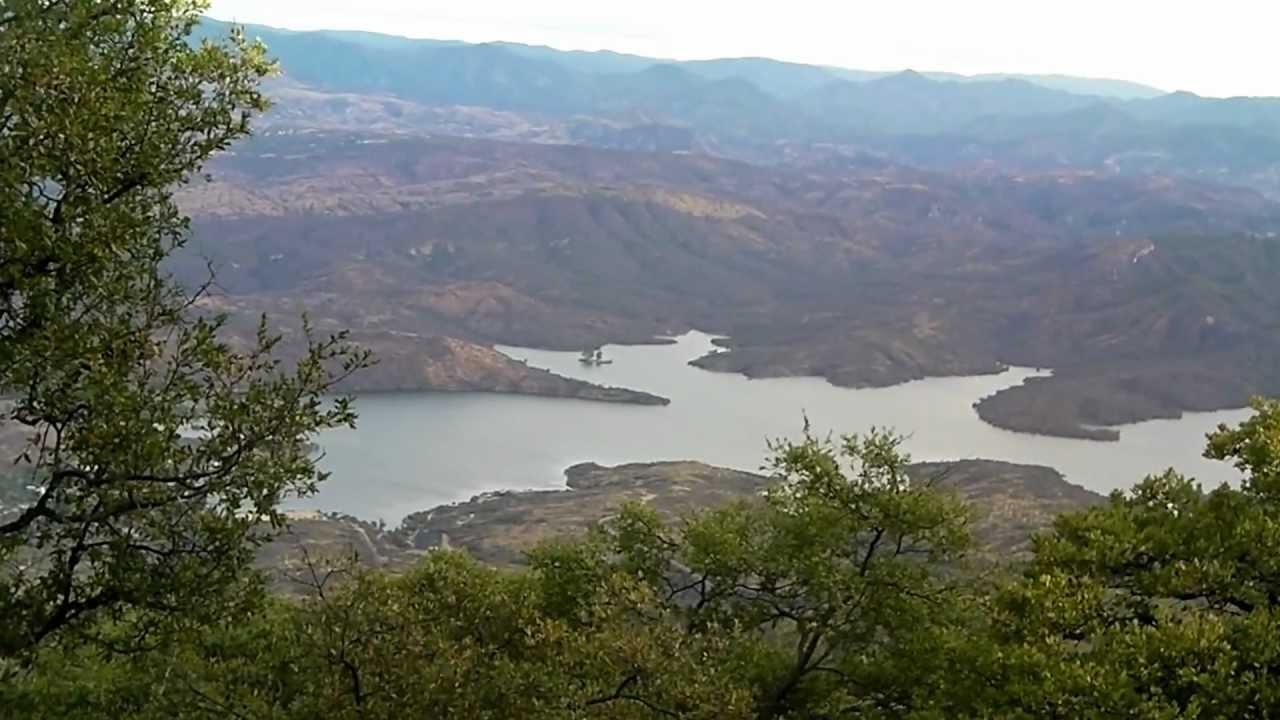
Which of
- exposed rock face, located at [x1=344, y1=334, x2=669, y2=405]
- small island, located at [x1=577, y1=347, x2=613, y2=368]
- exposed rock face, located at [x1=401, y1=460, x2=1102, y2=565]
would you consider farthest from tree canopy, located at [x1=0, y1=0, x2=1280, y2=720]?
small island, located at [x1=577, y1=347, x2=613, y2=368]

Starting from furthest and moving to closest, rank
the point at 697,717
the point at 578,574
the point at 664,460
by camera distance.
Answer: the point at 664,460
the point at 578,574
the point at 697,717

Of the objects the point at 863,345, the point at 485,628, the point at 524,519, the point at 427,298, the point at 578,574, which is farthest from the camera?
the point at 427,298

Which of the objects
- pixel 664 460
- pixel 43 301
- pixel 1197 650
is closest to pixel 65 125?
pixel 43 301

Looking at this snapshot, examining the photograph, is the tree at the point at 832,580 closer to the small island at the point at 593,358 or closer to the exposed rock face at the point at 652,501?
the exposed rock face at the point at 652,501

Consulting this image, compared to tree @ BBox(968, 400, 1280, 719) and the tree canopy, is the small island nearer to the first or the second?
the tree canopy

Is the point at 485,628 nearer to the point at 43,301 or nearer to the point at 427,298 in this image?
the point at 43,301

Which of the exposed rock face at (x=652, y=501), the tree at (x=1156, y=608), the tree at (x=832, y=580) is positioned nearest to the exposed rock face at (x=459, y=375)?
the exposed rock face at (x=652, y=501)

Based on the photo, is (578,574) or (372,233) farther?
(372,233)

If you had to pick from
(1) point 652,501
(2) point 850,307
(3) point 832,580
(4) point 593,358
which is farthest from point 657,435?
(3) point 832,580
